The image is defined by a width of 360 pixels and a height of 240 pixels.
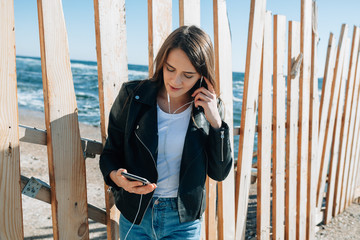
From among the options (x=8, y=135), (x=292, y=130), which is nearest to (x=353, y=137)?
(x=292, y=130)

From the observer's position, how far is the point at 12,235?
5.94ft

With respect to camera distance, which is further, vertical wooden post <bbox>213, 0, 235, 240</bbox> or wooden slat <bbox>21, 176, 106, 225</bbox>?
vertical wooden post <bbox>213, 0, 235, 240</bbox>

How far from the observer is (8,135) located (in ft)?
5.72

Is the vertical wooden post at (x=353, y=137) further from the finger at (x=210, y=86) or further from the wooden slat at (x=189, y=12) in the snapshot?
the finger at (x=210, y=86)

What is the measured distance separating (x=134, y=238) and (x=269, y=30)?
2.22 meters

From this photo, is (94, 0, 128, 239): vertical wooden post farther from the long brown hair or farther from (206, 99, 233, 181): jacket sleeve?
(206, 99, 233, 181): jacket sleeve

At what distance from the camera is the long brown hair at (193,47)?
1.81 meters

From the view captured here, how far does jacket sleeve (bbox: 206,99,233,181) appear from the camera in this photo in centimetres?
193

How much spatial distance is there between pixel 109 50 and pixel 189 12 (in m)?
0.74

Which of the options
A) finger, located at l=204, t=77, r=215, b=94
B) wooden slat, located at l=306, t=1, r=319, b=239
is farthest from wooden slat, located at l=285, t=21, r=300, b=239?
finger, located at l=204, t=77, r=215, b=94

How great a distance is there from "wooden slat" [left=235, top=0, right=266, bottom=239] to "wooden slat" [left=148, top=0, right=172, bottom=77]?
2.82ft

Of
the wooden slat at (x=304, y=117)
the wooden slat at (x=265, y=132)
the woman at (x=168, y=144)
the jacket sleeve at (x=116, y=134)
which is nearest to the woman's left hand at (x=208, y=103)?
the woman at (x=168, y=144)

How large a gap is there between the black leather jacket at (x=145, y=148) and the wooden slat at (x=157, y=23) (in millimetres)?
381

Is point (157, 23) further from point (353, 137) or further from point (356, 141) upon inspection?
point (356, 141)
